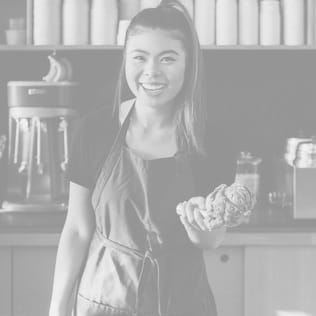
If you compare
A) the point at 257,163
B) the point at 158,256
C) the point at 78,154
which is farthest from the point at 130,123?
the point at 257,163

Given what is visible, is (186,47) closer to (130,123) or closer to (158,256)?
(130,123)

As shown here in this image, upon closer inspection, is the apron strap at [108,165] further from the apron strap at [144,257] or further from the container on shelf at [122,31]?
the container on shelf at [122,31]

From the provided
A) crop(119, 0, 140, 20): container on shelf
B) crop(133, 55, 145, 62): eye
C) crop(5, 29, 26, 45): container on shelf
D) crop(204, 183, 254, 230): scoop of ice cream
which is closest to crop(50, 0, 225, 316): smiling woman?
crop(133, 55, 145, 62): eye

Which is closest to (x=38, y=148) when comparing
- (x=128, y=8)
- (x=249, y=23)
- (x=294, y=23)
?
(x=128, y=8)

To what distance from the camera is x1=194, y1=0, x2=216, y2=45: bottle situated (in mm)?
1984

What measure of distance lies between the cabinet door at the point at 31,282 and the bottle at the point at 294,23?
0.86 m

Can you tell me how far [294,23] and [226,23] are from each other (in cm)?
19

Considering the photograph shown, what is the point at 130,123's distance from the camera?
4.17 ft

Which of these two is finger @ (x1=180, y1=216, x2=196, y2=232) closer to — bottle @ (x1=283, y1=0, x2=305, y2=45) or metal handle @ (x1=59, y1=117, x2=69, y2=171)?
metal handle @ (x1=59, y1=117, x2=69, y2=171)

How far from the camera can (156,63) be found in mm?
1242

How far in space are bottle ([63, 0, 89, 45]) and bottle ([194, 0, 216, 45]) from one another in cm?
31

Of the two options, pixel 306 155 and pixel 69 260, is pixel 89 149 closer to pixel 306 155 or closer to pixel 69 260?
pixel 69 260

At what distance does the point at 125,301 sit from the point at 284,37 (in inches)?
41.5

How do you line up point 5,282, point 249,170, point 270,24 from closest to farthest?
point 5,282
point 270,24
point 249,170
